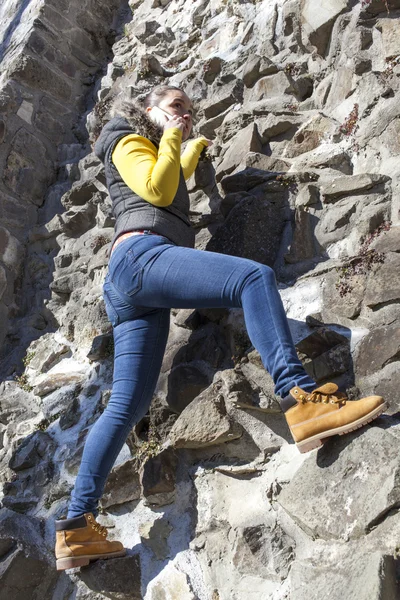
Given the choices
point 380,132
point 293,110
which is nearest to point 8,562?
point 380,132

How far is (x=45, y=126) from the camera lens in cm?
491

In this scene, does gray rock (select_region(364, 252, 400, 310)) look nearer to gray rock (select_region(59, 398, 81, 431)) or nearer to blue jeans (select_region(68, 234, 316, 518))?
blue jeans (select_region(68, 234, 316, 518))

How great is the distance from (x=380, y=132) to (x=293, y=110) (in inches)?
29.5

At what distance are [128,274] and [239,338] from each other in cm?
57

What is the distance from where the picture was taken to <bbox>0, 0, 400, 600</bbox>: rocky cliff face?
203cm

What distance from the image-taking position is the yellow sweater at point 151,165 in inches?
96.5

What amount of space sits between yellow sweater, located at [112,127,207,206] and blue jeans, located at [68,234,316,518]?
7.0 inches

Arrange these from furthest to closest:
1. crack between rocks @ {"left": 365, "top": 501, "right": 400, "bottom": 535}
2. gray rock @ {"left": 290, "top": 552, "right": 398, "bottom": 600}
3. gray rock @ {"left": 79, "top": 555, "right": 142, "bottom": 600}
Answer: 1. gray rock @ {"left": 79, "top": 555, "right": 142, "bottom": 600}
2. crack between rocks @ {"left": 365, "top": 501, "right": 400, "bottom": 535}
3. gray rock @ {"left": 290, "top": 552, "right": 398, "bottom": 600}

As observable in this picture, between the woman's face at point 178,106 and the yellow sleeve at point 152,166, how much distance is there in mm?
206

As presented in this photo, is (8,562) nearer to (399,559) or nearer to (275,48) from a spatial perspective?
(399,559)

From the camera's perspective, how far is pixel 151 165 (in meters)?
2.52

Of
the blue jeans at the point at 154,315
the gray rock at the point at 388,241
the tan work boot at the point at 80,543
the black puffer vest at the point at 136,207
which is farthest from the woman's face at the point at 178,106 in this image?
the tan work boot at the point at 80,543

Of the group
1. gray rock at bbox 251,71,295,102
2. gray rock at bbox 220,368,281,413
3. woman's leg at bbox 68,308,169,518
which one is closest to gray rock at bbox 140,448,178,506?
woman's leg at bbox 68,308,169,518

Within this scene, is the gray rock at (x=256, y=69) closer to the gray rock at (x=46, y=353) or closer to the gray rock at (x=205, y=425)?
the gray rock at (x=46, y=353)
